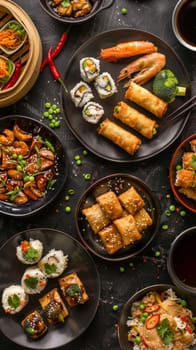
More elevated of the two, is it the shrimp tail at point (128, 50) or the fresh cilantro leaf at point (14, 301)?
the shrimp tail at point (128, 50)

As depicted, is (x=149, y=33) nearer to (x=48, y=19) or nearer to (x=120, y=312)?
(x=48, y=19)

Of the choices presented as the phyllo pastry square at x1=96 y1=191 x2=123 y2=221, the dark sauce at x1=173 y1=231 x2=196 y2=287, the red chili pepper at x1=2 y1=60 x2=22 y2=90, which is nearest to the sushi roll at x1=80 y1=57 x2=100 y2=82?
the red chili pepper at x1=2 y1=60 x2=22 y2=90

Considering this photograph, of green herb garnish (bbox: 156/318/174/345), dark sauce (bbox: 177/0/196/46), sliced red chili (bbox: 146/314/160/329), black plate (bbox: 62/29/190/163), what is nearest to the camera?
green herb garnish (bbox: 156/318/174/345)

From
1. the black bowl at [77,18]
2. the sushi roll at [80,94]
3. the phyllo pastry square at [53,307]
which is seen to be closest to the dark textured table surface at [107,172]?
the black bowl at [77,18]

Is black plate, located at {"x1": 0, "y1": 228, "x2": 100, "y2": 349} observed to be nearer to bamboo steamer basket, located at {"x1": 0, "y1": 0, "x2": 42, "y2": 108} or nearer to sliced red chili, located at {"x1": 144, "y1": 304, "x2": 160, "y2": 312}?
sliced red chili, located at {"x1": 144, "y1": 304, "x2": 160, "y2": 312}

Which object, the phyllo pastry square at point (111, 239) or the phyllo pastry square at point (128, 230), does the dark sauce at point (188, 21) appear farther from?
the phyllo pastry square at point (111, 239)
